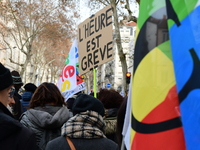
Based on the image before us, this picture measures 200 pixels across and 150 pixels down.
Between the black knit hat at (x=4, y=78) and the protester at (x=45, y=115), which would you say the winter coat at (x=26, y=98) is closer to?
the protester at (x=45, y=115)

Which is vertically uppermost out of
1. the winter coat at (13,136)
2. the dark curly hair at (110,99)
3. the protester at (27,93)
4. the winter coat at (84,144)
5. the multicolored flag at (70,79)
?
the multicolored flag at (70,79)

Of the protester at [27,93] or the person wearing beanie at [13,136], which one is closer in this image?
the person wearing beanie at [13,136]

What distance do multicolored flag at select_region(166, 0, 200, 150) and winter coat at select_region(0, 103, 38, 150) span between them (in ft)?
3.17

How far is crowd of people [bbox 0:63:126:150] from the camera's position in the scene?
1928mm

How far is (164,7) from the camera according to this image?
1661 mm

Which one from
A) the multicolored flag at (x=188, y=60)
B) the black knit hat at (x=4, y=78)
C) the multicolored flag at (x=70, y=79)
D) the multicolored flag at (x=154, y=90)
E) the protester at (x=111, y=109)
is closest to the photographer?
the multicolored flag at (x=188, y=60)

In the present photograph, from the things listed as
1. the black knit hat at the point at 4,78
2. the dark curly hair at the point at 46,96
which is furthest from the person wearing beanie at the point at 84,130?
the dark curly hair at the point at 46,96

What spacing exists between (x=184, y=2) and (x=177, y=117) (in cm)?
57

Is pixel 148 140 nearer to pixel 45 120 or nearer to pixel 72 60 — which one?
pixel 45 120

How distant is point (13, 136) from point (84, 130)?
0.62 metres

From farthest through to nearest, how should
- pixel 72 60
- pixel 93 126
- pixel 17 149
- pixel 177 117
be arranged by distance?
1. pixel 72 60
2. pixel 93 126
3. pixel 17 149
4. pixel 177 117

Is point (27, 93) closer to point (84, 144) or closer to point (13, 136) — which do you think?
point (84, 144)

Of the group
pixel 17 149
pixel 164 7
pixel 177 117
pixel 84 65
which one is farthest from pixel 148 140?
pixel 84 65

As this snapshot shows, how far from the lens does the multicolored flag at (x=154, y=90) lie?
5.11ft
